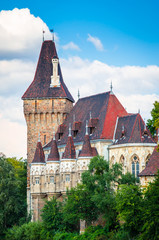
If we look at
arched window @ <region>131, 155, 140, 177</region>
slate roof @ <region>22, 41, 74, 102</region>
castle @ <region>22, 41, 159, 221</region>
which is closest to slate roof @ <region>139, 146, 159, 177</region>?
castle @ <region>22, 41, 159, 221</region>

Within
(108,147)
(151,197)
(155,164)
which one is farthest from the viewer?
(108,147)

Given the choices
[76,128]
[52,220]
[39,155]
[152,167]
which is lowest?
[52,220]

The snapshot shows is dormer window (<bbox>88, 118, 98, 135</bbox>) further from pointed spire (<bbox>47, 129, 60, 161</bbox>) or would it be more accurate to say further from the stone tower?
the stone tower

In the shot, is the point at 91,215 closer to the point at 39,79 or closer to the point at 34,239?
the point at 34,239

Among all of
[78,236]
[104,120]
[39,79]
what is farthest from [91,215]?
[39,79]

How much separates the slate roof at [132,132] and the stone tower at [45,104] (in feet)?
42.3

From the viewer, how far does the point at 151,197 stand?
4847cm

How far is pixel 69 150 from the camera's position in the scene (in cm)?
7419

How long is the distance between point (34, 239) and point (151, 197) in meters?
23.9

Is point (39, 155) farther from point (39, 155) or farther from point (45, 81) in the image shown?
point (45, 81)

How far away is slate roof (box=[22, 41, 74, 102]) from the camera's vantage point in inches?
3337

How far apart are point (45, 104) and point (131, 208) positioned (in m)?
34.1

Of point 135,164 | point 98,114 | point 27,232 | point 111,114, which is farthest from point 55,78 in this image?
point 27,232

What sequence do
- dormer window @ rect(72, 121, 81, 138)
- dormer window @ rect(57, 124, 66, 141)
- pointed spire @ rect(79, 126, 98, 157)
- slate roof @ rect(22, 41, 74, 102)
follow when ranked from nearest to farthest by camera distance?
pointed spire @ rect(79, 126, 98, 157) → dormer window @ rect(72, 121, 81, 138) → dormer window @ rect(57, 124, 66, 141) → slate roof @ rect(22, 41, 74, 102)
